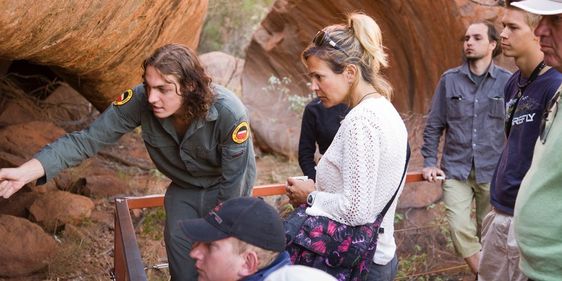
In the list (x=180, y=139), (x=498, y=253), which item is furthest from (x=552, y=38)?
(x=180, y=139)

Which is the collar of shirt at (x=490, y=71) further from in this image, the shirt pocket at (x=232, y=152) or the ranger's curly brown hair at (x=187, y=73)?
the ranger's curly brown hair at (x=187, y=73)

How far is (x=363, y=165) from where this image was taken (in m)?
2.46

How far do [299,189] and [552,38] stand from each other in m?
1.17

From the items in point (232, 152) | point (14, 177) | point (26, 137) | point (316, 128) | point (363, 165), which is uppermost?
point (363, 165)

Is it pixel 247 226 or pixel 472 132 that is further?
pixel 472 132

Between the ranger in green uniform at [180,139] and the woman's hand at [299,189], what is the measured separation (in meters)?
0.59

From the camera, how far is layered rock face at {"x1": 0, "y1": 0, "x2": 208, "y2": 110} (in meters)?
3.44

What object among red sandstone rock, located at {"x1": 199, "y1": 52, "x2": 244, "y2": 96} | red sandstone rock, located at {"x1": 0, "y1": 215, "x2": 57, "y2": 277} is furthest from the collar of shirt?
red sandstone rock, located at {"x1": 199, "y1": 52, "x2": 244, "y2": 96}

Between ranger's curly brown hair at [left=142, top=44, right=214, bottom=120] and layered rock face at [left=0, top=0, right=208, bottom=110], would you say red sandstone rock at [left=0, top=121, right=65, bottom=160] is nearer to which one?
layered rock face at [left=0, top=0, right=208, bottom=110]

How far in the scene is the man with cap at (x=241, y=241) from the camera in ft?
6.43

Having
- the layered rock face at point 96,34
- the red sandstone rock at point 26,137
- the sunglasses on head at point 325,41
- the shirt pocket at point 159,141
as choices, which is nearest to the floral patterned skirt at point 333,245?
the sunglasses on head at point 325,41

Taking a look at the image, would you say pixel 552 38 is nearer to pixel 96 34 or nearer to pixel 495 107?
pixel 495 107

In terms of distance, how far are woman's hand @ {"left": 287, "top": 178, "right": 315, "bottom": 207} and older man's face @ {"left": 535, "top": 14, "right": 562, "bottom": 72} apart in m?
1.08

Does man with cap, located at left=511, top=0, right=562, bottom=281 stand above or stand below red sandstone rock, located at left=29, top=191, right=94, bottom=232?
above
